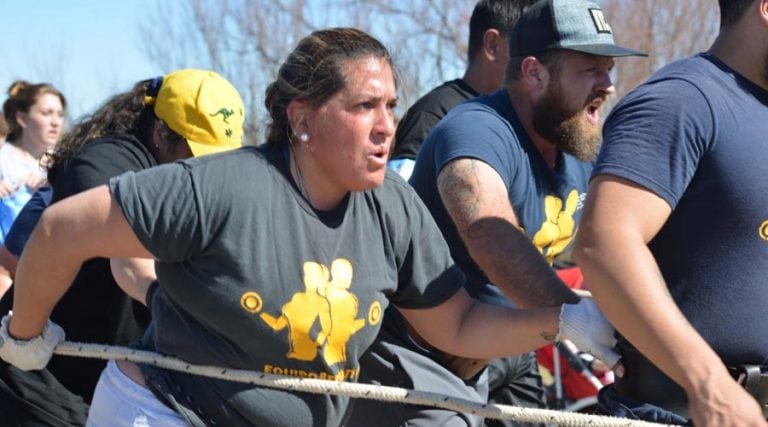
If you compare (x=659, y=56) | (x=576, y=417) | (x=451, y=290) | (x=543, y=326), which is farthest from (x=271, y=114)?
(x=659, y=56)

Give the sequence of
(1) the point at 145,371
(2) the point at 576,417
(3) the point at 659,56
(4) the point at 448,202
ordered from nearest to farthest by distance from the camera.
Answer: (2) the point at 576,417 → (1) the point at 145,371 → (4) the point at 448,202 → (3) the point at 659,56

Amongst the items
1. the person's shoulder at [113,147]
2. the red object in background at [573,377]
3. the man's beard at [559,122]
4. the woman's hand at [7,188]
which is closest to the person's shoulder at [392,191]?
the man's beard at [559,122]

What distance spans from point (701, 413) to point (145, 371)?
147 centimetres

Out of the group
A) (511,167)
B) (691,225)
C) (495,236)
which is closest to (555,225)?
(511,167)

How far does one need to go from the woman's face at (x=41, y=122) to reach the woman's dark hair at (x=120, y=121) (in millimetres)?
4680

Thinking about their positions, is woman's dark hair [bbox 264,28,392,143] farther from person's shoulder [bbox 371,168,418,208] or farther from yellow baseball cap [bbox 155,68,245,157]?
yellow baseball cap [bbox 155,68,245,157]

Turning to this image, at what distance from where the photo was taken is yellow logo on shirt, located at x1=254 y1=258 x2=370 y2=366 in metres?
3.15

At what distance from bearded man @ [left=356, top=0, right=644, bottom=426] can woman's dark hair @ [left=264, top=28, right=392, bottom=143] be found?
634 mm

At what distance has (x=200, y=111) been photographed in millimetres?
4348

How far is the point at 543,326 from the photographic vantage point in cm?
338

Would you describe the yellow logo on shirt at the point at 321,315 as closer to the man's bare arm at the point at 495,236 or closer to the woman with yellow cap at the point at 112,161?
the man's bare arm at the point at 495,236

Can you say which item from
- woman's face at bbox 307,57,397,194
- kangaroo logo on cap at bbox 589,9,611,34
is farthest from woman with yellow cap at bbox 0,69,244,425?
kangaroo logo on cap at bbox 589,9,611,34

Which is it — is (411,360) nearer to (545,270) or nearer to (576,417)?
(545,270)

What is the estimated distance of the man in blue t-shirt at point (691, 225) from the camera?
2.69 meters
